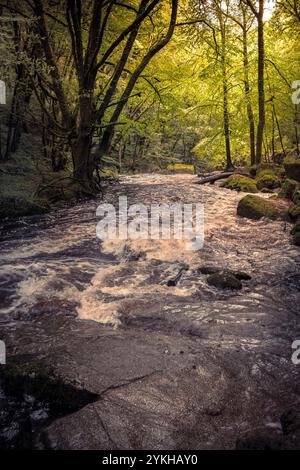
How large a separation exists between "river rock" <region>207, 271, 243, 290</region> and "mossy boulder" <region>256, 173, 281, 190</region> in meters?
8.87

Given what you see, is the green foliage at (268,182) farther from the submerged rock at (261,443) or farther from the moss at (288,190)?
the submerged rock at (261,443)

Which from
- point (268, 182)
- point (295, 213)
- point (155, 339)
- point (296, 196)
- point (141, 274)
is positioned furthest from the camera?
point (268, 182)

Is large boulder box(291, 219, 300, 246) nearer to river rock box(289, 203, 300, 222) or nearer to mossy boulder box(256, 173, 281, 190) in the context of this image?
river rock box(289, 203, 300, 222)

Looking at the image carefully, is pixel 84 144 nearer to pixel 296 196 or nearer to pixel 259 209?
pixel 259 209

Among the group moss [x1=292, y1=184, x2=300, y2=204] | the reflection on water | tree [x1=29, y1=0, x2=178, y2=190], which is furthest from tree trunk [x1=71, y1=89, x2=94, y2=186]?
moss [x1=292, y1=184, x2=300, y2=204]

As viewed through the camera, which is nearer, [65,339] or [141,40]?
[65,339]

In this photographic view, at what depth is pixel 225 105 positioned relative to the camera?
18.0 meters

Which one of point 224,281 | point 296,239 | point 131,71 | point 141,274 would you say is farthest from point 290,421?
point 131,71

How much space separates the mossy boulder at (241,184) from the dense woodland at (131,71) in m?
2.16

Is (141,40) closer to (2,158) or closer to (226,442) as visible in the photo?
(2,158)

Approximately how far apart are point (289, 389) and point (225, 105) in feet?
57.0

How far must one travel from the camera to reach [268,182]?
42.9 ft

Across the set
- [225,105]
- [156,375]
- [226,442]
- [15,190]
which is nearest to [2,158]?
[15,190]

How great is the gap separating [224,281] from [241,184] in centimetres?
953
